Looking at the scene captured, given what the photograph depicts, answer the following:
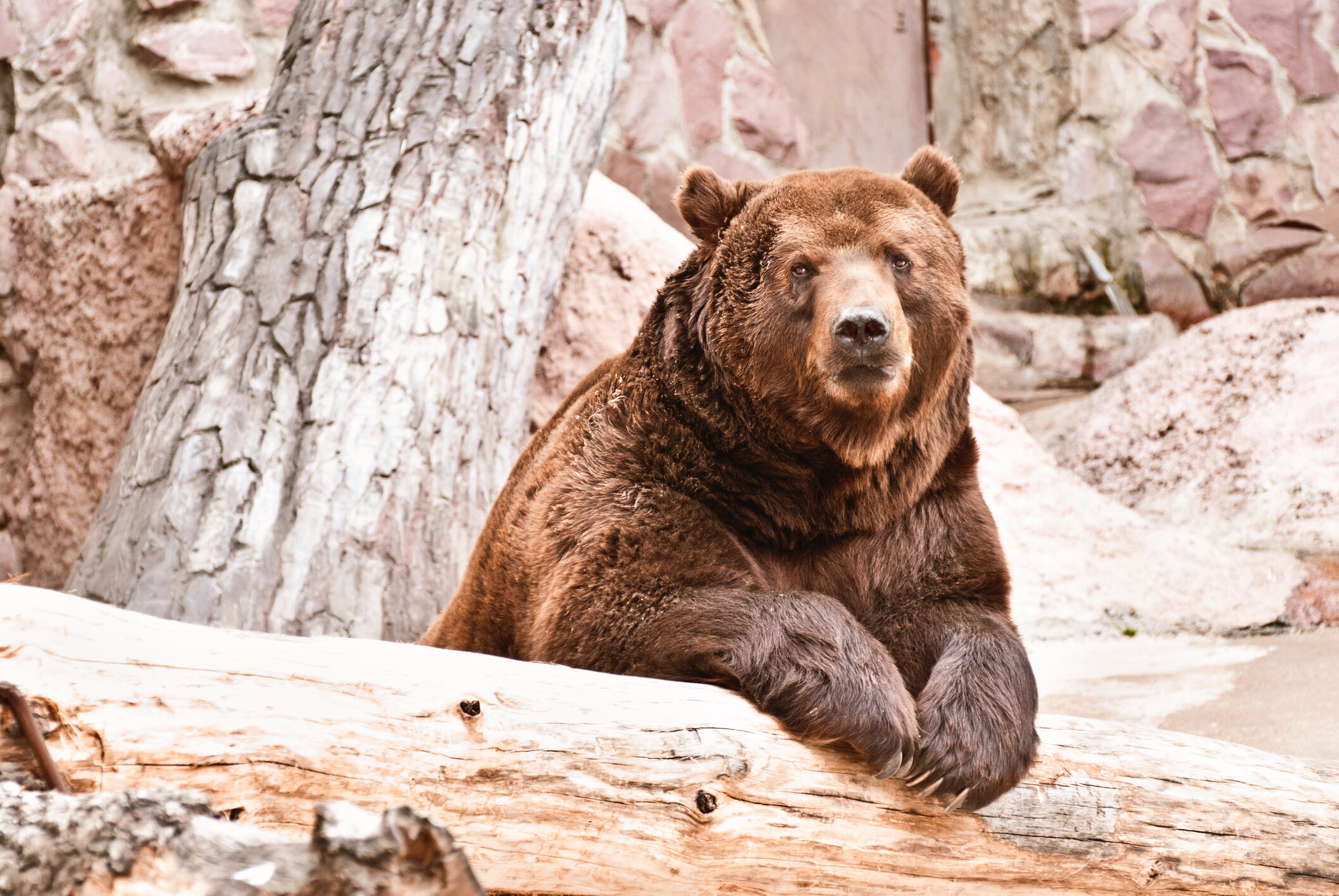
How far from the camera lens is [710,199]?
2.86 metres

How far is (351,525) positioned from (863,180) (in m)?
1.84

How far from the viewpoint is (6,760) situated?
156 centimetres

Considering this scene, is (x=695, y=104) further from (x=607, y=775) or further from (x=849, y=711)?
(x=607, y=775)

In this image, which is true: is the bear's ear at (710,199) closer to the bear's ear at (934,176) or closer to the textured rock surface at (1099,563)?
the bear's ear at (934,176)

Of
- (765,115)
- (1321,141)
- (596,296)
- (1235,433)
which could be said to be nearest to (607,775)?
(596,296)

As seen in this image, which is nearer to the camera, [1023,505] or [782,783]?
[782,783]

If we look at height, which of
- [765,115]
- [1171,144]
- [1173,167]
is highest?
[1171,144]

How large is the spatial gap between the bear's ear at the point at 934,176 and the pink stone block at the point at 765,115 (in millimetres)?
3737

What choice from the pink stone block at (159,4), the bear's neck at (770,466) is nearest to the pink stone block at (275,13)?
the pink stone block at (159,4)

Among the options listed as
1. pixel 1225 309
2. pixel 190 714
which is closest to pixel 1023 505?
pixel 1225 309

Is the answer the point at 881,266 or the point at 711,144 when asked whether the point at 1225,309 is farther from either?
the point at 881,266

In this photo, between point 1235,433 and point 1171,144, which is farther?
point 1171,144

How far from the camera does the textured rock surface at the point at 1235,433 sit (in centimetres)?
478

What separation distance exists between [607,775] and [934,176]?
179 centimetres
